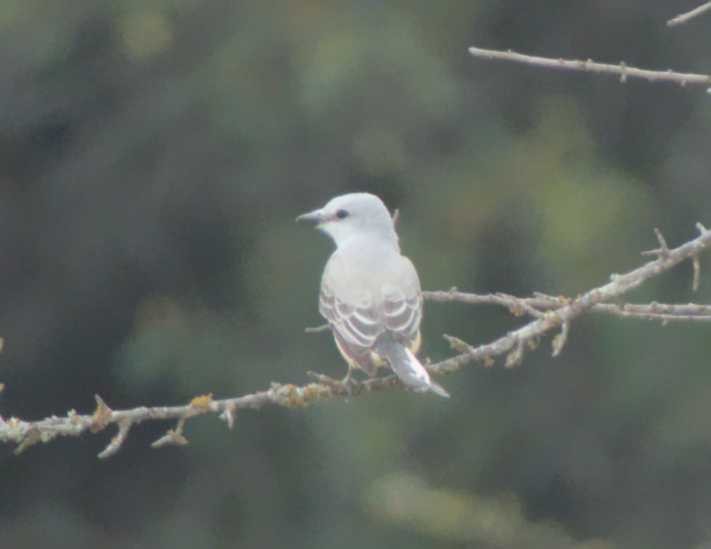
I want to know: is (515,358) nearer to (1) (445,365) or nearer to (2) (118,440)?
(1) (445,365)

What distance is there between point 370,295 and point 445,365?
99cm

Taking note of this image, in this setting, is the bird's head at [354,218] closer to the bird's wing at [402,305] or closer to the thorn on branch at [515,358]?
the bird's wing at [402,305]

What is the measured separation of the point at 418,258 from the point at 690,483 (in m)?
1.91

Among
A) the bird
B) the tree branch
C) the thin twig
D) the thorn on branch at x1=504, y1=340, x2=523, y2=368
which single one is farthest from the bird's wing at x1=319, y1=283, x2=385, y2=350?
the thorn on branch at x1=504, y1=340, x2=523, y2=368

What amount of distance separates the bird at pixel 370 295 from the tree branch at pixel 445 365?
0.20m

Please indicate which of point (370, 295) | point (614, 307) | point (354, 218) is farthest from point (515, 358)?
point (354, 218)

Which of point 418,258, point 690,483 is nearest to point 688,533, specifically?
point 690,483

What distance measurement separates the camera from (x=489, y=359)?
3930 millimetres

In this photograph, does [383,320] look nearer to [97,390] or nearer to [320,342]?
[320,342]

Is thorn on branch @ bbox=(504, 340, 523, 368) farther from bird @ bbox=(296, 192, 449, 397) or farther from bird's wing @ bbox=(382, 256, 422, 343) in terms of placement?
bird's wing @ bbox=(382, 256, 422, 343)

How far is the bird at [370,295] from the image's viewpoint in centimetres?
460

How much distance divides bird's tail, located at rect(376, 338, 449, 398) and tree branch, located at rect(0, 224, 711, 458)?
4 centimetres

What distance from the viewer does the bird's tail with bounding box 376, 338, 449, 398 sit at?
4156 mm

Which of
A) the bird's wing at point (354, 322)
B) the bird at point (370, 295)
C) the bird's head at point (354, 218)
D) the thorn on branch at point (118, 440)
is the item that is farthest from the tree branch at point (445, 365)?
the bird's head at point (354, 218)
